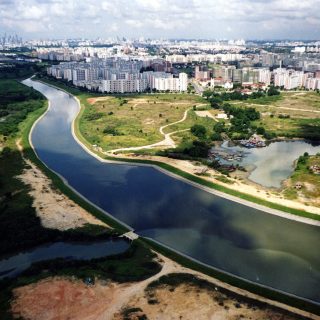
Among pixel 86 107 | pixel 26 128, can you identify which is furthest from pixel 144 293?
pixel 86 107

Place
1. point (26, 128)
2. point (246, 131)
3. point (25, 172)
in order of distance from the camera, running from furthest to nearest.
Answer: point (26, 128), point (246, 131), point (25, 172)

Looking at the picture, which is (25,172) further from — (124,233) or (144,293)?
(144,293)

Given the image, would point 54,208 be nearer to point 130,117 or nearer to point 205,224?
point 205,224

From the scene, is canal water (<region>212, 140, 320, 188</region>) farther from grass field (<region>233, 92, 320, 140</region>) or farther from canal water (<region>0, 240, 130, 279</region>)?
canal water (<region>0, 240, 130, 279</region>)

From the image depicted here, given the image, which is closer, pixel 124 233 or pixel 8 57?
pixel 124 233

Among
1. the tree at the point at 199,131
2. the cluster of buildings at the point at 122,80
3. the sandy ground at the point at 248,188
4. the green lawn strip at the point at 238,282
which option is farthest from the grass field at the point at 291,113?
the green lawn strip at the point at 238,282

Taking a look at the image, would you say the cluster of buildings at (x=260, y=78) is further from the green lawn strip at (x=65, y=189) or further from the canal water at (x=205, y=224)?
the canal water at (x=205, y=224)
